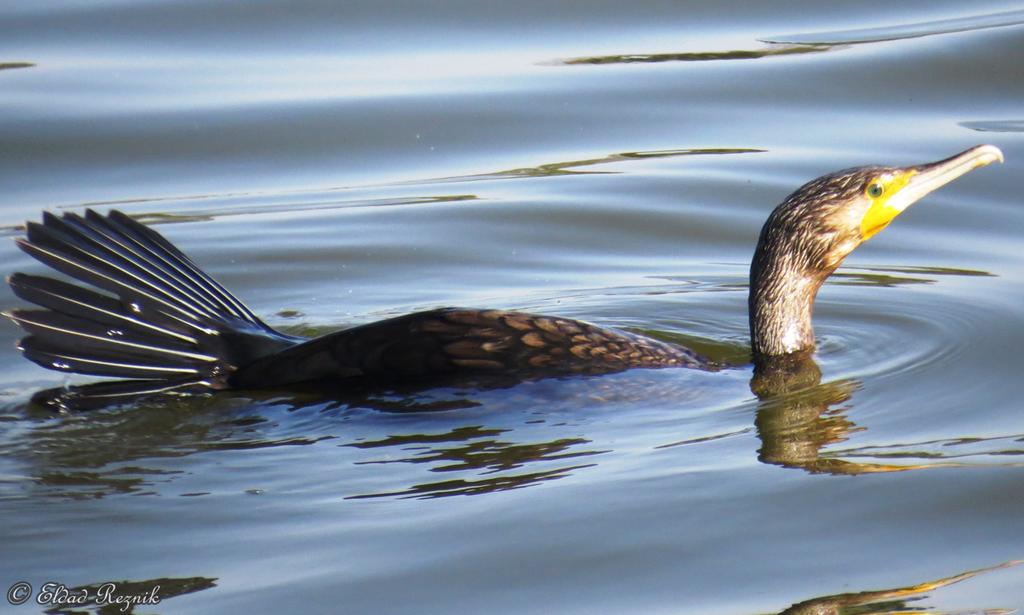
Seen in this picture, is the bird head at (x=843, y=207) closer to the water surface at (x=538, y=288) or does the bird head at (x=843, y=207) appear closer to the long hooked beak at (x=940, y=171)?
the long hooked beak at (x=940, y=171)

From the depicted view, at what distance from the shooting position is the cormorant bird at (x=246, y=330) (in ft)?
18.5

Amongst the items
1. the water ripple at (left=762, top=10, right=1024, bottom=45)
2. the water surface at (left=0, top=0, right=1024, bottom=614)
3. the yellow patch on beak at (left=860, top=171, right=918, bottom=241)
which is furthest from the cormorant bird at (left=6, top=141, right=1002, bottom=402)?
the water ripple at (left=762, top=10, right=1024, bottom=45)

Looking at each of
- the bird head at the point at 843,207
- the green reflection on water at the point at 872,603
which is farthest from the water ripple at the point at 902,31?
the green reflection on water at the point at 872,603

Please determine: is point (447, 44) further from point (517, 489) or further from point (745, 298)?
point (517, 489)

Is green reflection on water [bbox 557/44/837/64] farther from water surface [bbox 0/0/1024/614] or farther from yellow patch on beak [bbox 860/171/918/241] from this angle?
yellow patch on beak [bbox 860/171/918/241]

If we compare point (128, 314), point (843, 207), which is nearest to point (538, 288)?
point (843, 207)

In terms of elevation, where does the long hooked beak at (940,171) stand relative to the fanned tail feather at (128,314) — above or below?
above

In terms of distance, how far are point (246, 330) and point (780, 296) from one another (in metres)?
2.09

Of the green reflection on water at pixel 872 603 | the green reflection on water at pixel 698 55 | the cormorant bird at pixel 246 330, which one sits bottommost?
the green reflection on water at pixel 872 603

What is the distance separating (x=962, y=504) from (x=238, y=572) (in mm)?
2137

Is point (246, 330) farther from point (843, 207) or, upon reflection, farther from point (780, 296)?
point (843, 207)

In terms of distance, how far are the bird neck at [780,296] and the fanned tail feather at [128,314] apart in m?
1.85

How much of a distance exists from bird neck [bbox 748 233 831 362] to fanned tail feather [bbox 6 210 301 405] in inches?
72.7

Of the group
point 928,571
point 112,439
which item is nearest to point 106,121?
point 112,439
